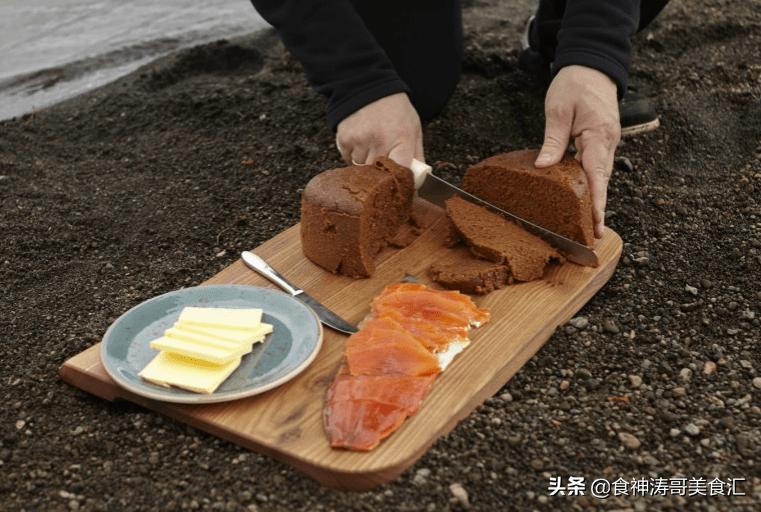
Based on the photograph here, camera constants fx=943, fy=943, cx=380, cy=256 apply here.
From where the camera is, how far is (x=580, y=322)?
3156 millimetres

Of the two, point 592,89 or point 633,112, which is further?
point 633,112

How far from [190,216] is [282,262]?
0.80m

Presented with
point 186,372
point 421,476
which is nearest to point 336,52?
point 186,372

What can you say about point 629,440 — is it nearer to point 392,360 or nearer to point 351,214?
point 392,360

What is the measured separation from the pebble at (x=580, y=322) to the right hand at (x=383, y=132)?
835 mm

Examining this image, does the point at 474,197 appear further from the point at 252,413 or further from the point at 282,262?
the point at 252,413

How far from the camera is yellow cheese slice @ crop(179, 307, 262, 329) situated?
276 cm

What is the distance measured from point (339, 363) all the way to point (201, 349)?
0.41 meters

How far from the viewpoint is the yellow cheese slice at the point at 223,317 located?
276cm

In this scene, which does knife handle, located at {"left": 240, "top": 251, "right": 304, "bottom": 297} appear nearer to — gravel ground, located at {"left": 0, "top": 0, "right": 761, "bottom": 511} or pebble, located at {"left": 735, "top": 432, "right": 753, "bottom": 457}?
gravel ground, located at {"left": 0, "top": 0, "right": 761, "bottom": 511}

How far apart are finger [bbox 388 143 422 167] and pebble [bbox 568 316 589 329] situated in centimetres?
83

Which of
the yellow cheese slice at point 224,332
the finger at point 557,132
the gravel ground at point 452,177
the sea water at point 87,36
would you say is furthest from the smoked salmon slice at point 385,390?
the sea water at point 87,36

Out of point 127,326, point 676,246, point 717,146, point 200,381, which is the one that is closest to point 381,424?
point 200,381

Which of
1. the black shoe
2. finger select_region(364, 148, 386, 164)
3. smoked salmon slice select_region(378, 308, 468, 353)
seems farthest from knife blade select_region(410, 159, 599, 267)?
the black shoe
